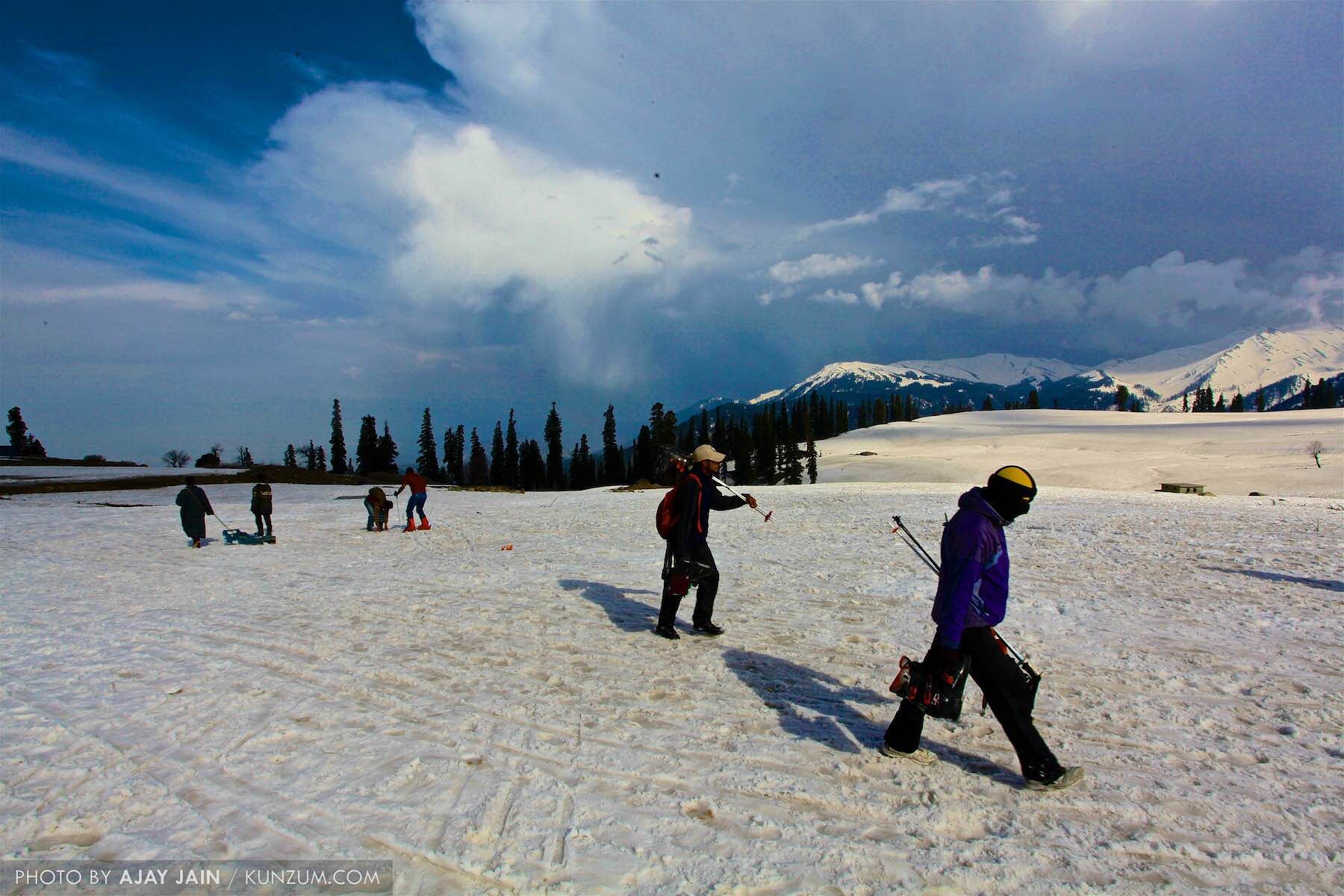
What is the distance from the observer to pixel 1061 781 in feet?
16.5

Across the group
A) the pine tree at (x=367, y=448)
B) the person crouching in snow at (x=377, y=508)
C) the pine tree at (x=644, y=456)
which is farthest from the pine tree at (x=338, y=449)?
the person crouching in snow at (x=377, y=508)

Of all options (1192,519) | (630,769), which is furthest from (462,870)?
(1192,519)

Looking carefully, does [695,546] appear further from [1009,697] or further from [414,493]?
[414,493]

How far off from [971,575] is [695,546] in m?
4.16

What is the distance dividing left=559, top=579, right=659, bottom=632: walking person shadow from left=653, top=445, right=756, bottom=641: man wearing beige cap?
0.87 metres

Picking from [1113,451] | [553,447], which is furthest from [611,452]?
[1113,451]

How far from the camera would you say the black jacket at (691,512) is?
862 centimetres

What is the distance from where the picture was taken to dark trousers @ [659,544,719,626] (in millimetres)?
8836

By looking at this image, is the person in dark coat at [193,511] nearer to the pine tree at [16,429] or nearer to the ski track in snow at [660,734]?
the ski track in snow at [660,734]

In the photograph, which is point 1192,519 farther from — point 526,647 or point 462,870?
point 462,870

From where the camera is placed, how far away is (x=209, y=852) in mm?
4223

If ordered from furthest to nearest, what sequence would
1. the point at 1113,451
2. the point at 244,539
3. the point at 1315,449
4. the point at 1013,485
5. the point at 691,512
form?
the point at 1113,451 < the point at 1315,449 < the point at 244,539 < the point at 691,512 < the point at 1013,485

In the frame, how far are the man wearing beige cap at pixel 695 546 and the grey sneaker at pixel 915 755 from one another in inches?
135

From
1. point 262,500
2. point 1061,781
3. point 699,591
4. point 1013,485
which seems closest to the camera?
point 1061,781
